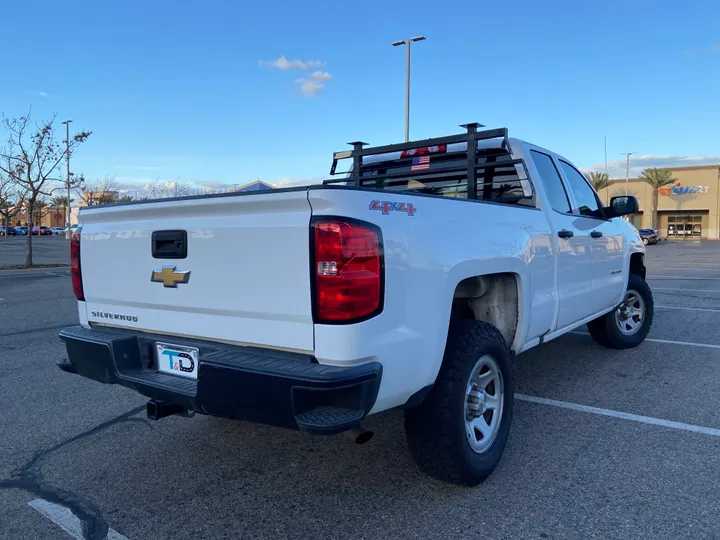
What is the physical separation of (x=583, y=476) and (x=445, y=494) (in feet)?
2.70

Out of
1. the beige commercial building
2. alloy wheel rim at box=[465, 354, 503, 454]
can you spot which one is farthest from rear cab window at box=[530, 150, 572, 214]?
the beige commercial building

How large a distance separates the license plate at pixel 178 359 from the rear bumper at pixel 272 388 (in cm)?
3

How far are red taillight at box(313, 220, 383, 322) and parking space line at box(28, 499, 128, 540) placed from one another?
57.0 inches

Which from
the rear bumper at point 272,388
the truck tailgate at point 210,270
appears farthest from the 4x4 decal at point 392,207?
the rear bumper at point 272,388

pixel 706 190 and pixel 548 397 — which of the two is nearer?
pixel 548 397

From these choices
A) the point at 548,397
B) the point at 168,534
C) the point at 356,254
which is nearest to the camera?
the point at 356,254

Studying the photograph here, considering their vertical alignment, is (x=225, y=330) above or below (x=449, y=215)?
below

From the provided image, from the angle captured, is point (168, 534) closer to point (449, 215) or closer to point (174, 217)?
point (174, 217)

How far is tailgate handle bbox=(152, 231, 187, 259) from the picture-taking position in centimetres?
288

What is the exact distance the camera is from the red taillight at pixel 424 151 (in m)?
4.57

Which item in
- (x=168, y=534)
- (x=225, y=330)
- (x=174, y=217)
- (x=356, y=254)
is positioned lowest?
(x=168, y=534)

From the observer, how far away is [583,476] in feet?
10.4

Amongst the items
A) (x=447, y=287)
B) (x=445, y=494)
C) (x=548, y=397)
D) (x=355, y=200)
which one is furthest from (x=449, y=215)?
(x=548, y=397)

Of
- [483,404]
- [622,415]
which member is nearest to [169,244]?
[483,404]
